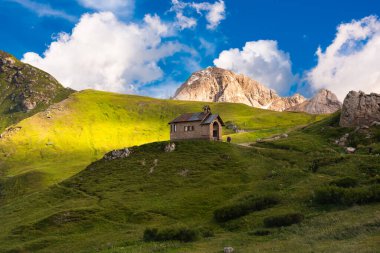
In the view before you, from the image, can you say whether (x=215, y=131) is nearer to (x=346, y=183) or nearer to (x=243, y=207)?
(x=243, y=207)

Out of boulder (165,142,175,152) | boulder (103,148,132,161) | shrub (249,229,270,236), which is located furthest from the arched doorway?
shrub (249,229,270,236)

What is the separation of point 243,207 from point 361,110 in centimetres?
8289

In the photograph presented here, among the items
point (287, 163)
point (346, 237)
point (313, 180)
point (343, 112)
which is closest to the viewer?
point (346, 237)

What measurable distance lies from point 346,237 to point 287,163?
58.6 m

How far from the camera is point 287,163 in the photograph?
95000 mm

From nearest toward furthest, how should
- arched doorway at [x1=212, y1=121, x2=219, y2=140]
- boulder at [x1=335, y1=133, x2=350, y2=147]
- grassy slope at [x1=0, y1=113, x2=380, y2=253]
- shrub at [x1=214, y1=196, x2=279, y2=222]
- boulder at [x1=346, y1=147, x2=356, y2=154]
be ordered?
grassy slope at [x1=0, y1=113, x2=380, y2=253], shrub at [x1=214, y1=196, x2=279, y2=222], boulder at [x1=346, y1=147, x2=356, y2=154], boulder at [x1=335, y1=133, x2=350, y2=147], arched doorway at [x1=212, y1=121, x2=219, y2=140]

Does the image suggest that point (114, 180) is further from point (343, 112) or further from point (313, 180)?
point (343, 112)

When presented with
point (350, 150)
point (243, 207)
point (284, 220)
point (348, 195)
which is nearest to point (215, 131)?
point (350, 150)

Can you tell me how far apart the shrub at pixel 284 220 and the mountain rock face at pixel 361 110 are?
8598 centimetres

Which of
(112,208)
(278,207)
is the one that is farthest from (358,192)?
(112,208)

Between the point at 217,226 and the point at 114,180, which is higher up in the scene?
the point at 114,180

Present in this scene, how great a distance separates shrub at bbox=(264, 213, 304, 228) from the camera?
48.6 m

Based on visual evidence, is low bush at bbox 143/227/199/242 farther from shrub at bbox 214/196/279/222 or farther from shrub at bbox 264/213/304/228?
shrub at bbox 214/196/279/222

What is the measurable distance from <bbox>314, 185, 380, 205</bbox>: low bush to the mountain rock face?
7570 centimetres
